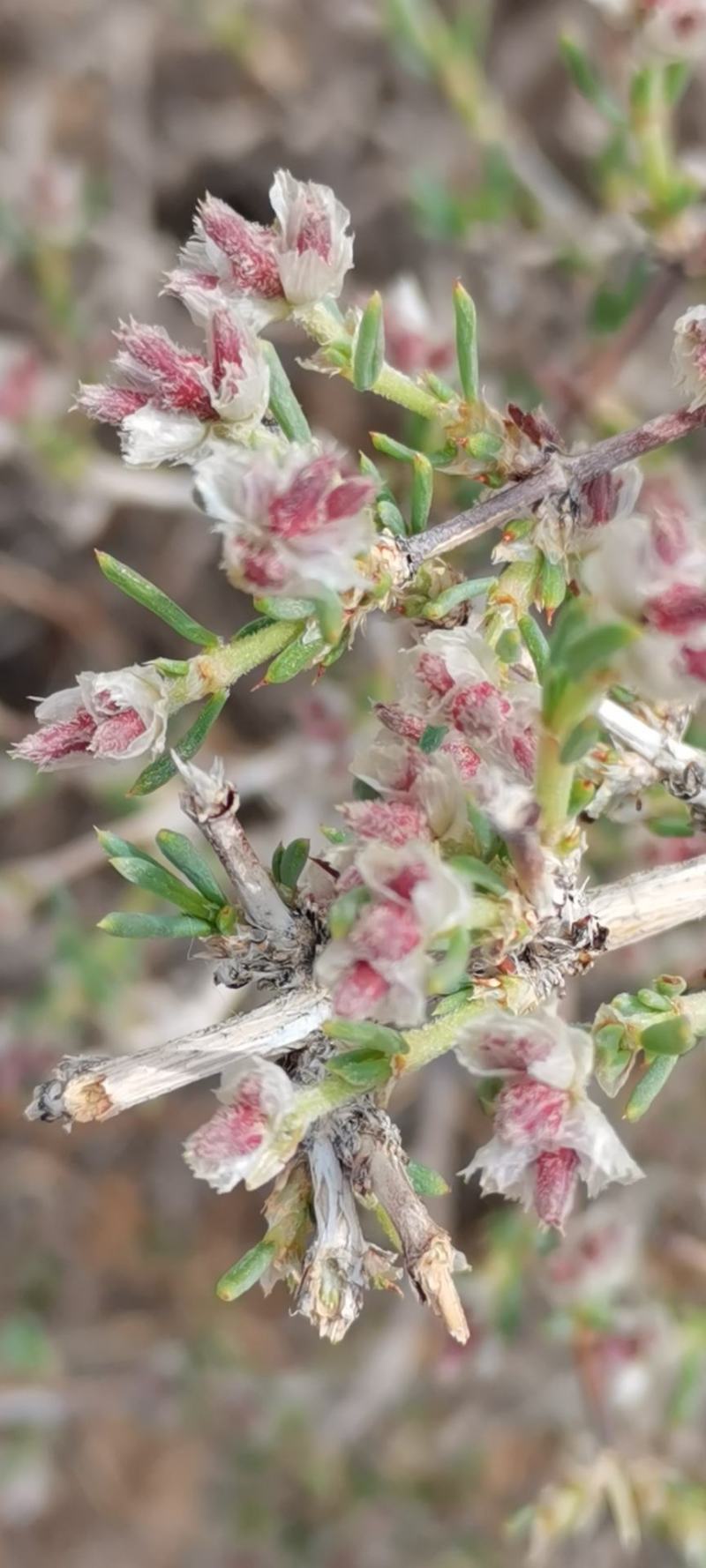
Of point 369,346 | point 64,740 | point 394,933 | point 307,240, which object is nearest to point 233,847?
point 64,740

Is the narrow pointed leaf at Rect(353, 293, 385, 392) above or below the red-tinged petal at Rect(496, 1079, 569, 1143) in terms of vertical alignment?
above

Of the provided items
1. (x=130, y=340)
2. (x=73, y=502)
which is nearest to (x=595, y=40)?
(x=73, y=502)

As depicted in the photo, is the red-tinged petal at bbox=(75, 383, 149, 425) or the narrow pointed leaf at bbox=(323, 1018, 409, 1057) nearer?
the narrow pointed leaf at bbox=(323, 1018, 409, 1057)

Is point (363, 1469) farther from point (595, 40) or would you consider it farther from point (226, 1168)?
point (595, 40)

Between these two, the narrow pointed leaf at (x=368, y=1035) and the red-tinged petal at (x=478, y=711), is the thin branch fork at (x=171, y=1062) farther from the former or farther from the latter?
the red-tinged petal at (x=478, y=711)

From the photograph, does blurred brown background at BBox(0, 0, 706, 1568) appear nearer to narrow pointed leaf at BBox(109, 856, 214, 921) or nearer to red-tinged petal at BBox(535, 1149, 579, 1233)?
narrow pointed leaf at BBox(109, 856, 214, 921)

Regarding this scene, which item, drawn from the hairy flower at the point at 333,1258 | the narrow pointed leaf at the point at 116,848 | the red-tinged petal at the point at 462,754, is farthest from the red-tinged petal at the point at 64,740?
the hairy flower at the point at 333,1258

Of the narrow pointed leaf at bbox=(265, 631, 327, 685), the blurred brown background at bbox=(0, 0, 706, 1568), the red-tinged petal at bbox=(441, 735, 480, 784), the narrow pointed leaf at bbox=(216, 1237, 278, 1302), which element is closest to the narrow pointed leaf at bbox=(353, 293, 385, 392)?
the narrow pointed leaf at bbox=(265, 631, 327, 685)
